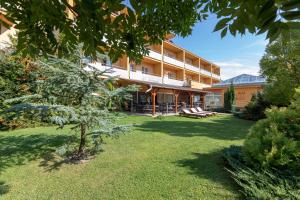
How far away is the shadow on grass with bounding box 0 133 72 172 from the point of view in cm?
608

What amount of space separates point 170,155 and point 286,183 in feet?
11.0

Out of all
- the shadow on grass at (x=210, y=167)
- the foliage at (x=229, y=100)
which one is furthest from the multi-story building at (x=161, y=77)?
the shadow on grass at (x=210, y=167)

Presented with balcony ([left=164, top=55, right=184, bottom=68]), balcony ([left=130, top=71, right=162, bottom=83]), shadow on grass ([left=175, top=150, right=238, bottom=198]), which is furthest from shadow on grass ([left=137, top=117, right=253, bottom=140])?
balcony ([left=164, top=55, right=184, bottom=68])

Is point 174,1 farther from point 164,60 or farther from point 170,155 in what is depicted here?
point 164,60

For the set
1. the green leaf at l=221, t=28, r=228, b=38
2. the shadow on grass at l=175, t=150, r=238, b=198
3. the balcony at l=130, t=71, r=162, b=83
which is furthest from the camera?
the balcony at l=130, t=71, r=162, b=83

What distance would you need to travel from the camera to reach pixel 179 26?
305cm

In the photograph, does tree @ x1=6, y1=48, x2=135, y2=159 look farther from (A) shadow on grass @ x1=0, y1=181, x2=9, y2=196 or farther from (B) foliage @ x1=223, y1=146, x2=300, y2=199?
(B) foliage @ x1=223, y1=146, x2=300, y2=199

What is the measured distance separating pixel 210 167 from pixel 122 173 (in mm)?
2520

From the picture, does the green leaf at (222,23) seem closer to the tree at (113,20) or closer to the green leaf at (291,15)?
the tree at (113,20)

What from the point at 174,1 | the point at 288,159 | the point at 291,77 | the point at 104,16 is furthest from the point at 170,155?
the point at 291,77

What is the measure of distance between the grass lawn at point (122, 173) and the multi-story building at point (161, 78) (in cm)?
882

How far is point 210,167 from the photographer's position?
17.5ft

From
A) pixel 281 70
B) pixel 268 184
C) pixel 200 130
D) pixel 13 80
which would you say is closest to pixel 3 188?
pixel 268 184

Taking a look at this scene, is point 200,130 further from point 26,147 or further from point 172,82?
point 172,82
